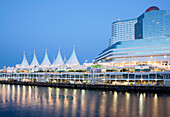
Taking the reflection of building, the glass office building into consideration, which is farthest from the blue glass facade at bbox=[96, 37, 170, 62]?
the glass office building

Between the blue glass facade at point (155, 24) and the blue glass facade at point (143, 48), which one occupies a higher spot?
the blue glass facade at point (155, 24)

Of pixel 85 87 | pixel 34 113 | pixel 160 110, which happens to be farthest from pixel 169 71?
pixel 34 113

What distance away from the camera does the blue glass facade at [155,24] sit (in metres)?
158

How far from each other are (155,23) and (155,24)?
752 mm

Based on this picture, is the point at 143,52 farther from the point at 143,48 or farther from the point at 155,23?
the point at 155,23

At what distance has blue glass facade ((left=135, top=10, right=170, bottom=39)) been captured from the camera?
157875mm

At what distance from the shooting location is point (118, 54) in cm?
→ 12081

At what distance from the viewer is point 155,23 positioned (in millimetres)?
160875

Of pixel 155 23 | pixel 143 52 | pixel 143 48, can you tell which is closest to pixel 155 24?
pixel 155 23

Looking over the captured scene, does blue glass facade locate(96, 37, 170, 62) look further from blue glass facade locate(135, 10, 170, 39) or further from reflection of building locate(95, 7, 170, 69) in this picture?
blue glass facade locate(135, 10, 170, 39)

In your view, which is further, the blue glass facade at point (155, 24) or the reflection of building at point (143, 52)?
the blue glass facade at point (155, 24)

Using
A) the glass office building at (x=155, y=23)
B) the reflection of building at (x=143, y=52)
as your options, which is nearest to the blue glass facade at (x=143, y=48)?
the reflection of building at (x=143, y=52)

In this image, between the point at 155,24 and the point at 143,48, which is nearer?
the point at 143,48

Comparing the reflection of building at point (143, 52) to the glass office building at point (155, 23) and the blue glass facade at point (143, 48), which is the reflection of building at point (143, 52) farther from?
the glass office building at point (155, 23)
